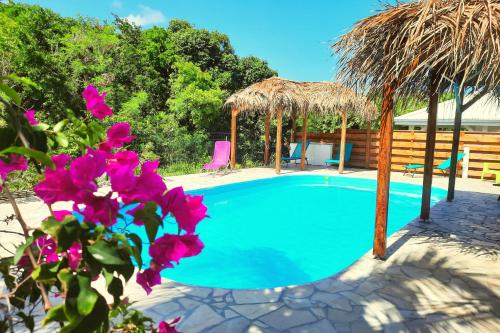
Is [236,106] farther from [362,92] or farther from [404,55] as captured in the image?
[404,55]

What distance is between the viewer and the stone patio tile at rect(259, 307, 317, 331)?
2.37m

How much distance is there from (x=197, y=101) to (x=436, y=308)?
38.0ft

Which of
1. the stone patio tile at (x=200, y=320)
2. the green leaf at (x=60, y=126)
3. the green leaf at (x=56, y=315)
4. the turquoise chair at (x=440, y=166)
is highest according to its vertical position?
the green leaf at (x=60, y=126)

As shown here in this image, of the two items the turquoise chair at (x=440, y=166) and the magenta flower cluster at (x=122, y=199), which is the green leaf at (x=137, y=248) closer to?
the magenta flower cluster at (x=122, y=199)

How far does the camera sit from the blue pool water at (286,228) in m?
4.43

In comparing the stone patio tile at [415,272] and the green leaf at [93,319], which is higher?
the green leaf at [93,319]

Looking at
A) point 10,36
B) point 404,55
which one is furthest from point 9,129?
point 10,36

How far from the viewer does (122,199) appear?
0.57 metres

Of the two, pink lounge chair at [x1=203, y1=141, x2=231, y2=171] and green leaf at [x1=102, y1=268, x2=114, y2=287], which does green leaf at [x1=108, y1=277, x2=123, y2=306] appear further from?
pink lounge chair at [x1=203, y1=141, x2=231, y2=171]

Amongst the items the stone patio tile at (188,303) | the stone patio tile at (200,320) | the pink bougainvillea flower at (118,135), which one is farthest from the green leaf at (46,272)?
the stone patio tile at (188,303)

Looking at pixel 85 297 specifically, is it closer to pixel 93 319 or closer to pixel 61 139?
pixel 93 319

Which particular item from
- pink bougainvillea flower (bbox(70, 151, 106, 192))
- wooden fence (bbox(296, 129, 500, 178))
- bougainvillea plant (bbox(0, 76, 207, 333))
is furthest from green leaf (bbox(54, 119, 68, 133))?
wooden fence (bbox(296, 129, 500, 178))

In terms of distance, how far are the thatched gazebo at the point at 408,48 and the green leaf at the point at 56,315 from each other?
3.01 meters

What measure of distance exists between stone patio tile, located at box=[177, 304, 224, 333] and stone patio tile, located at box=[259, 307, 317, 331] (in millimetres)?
360
